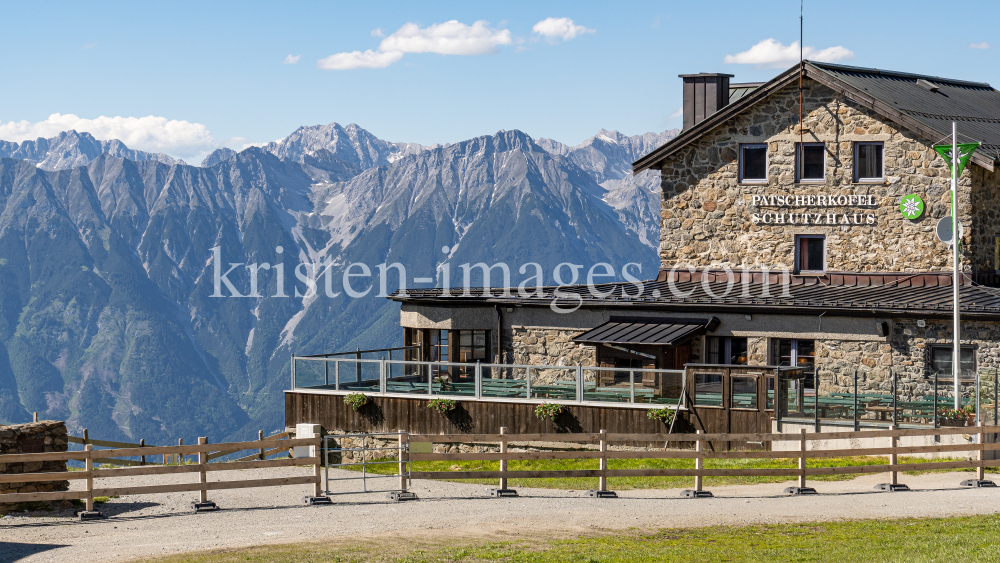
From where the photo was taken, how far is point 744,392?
1074 inches

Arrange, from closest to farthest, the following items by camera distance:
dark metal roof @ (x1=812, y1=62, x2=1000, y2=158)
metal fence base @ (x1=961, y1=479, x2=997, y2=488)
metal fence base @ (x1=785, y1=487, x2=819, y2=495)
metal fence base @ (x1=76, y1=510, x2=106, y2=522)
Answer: metal fence base @ (x1=76, y1=510, x2=106, y2=522) → metal fence base @ (x1=785, y1=487, x2=819, y2=495) → metal fence base @ (x1=961, y1=479, x2=997, y2=488) → dark metal roof @ (x1=812, y1=62, x2=1000, y2=158)

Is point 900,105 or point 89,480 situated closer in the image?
point 89,480

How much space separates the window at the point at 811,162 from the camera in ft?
119

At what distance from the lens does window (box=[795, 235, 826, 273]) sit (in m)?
36.3

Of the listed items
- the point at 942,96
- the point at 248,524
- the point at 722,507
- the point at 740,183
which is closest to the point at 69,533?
the point at 248,524

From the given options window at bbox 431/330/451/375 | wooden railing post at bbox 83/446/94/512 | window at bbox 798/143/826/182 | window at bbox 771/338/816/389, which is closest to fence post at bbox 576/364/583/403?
window at bbox 771/338/816/389

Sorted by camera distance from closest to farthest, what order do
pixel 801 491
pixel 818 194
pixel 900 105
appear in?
pixel 801 491 < pixel 900 105 < pixel 818 194

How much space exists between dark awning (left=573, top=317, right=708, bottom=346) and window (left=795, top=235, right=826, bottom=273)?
236 inches

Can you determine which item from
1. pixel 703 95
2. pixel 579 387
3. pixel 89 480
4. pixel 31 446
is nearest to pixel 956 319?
pixel 579 387

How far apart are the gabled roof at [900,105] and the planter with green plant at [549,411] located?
11.6 metres

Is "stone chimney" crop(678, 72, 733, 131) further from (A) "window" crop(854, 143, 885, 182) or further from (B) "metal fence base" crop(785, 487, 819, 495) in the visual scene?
(B) "metal fence base" crop(785, 487, 819, 495)

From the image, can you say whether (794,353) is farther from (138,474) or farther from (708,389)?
(138,474)

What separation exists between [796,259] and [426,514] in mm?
21150

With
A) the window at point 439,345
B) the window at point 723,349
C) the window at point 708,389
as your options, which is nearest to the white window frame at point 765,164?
the window at point 723,349
